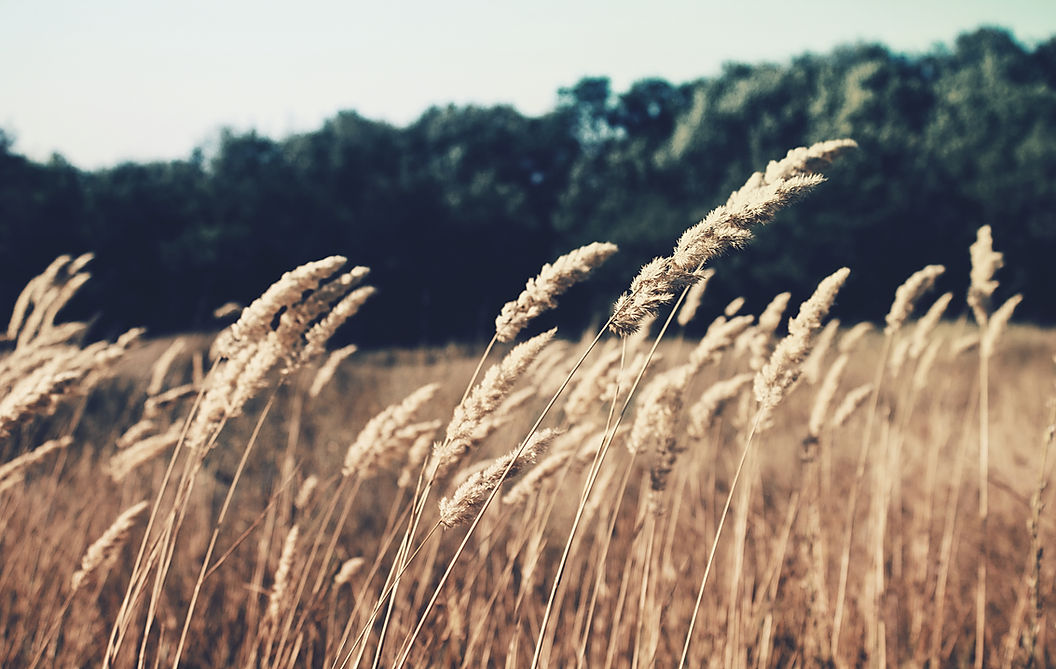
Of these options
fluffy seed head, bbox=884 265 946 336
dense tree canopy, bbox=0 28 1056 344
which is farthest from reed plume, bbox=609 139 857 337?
dense tree canopy, bbox=0 28 1056 344

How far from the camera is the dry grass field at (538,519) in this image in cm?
112

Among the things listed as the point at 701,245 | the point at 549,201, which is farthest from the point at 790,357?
the point at 549,201

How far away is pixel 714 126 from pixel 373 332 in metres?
12.5

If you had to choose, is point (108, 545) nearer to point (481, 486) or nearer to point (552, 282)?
point (481, 486)

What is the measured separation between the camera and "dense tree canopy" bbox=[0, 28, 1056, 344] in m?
13.5

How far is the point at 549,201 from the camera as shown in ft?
69.1

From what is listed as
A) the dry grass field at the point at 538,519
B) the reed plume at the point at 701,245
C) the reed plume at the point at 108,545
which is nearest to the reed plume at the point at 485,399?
the dry grass field at the point at 538,519

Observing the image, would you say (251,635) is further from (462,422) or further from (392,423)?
(462,422)

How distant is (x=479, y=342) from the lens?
1244cm

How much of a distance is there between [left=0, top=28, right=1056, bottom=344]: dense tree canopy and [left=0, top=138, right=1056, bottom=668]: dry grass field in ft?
32.5

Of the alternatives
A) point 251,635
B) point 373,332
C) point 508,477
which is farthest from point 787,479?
point 373,332

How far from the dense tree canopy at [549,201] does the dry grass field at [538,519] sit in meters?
9.89

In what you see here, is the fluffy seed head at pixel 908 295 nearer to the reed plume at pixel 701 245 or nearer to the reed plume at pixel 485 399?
the reed plume at pixel 701 245

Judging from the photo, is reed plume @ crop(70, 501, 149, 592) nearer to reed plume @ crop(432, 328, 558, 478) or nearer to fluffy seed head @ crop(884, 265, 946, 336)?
reed plume @ crop(432, 328, 558, 478)
